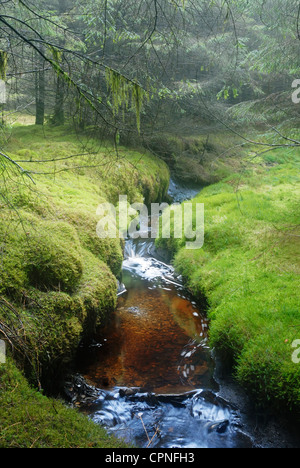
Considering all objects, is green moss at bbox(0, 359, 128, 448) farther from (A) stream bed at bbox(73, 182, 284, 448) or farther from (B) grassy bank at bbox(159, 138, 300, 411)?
(B) grassy bank at bbox(159, 138, 300, 411)

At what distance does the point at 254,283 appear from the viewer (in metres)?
5.88

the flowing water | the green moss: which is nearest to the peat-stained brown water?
the flowing water

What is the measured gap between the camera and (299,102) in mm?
7445

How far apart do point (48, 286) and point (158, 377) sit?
195 centimetres

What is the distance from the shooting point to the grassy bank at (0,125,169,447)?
2754 millimetres

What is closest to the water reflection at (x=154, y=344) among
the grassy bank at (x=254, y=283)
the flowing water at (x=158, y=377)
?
the flowing water at (x=158, y=377)

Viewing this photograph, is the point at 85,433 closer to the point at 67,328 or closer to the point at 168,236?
the point at 67,328

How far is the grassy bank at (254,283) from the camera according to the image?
157 inches

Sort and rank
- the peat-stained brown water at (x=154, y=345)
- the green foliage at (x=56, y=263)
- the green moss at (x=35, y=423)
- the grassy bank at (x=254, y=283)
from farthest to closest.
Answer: the peat-stained brown water at (x=154, y=345), the grassy bank at (x=254, y=283), the green foliage at (x=56, y=263), the green moss at (x=35, y=423)

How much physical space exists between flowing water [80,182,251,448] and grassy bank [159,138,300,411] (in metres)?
0.44

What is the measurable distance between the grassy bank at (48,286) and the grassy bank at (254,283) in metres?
1.88

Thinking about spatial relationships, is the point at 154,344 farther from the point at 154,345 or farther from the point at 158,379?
the point at 158,379

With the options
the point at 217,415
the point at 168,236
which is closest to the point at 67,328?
the point at 217,415

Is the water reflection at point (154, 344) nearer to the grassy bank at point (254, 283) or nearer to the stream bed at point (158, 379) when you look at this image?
the stream bed at point (158, 379)
